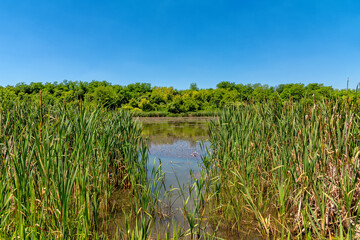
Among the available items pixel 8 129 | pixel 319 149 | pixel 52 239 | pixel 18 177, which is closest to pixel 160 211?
pixel 52 239

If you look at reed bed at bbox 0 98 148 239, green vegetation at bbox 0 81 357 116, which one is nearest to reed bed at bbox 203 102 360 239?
reed bed at bbox 0 98 148 239

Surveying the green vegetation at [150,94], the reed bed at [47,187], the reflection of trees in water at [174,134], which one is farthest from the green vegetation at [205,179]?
the green vegetation at [150,94]

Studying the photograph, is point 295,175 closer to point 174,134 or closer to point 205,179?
point 205,179

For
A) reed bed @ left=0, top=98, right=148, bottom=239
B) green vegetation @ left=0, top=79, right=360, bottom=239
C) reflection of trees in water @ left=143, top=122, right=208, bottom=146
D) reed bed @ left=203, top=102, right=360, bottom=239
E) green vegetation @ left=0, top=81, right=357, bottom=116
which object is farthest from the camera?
green vegetation @ left=0, top=81, right=357, bottom=116

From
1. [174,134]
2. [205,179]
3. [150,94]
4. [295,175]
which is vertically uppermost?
[150,94]

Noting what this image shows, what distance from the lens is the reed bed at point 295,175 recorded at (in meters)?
2.25

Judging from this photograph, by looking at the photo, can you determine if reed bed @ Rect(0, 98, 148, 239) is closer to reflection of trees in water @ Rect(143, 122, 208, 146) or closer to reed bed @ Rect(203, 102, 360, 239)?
reed bed @ Rect(203, 102, 360, 239)

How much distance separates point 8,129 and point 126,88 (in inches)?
1474

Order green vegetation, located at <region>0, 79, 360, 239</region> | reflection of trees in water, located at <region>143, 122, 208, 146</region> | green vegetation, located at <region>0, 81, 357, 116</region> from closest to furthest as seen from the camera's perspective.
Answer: green vegetation, located at <region>0, 79, 360, 239</region>, reflection of trees in water, located at <region>143, 122, 208, 146</region>, green vegetation, located at <region>0, 81, 357, 116</region>

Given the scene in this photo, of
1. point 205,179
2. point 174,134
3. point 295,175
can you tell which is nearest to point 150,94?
point 174,134

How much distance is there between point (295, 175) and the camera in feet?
8.33

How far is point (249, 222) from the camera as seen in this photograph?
119 inches

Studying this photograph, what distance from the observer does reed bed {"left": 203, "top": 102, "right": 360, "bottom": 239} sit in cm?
225

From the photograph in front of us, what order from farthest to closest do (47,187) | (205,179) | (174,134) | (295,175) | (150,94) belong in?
(150,94) < (174,134) < (205,179) < (295,175) < (47,187)
